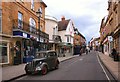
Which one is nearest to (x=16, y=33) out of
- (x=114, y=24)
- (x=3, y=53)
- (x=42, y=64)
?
(x=3, y=53)

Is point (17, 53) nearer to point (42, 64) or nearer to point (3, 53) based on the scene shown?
point (3, 53)

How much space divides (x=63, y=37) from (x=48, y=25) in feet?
39.0

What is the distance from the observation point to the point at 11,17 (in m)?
20.9

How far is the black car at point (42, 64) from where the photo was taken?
14516 mm

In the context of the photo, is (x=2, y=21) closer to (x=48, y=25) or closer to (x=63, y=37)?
(x=48, y=25)

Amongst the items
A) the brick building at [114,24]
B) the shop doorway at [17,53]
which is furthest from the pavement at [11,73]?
the brick building at [114,24]

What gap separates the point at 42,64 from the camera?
14852 millimetres

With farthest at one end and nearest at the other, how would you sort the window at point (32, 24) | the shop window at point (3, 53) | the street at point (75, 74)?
the window at point (32, 24), the shop window at point (3, 53), the street at point (75, 74)

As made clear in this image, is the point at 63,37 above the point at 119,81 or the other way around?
above

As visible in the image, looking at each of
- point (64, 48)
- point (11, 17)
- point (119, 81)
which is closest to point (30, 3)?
point (11, 17)

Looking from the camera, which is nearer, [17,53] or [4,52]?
[4,52]

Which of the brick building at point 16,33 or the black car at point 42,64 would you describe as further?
the brick building at point 16,33

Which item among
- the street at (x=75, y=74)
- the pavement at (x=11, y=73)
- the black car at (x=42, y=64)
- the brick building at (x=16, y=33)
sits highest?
the brick building at (x=16, y=33)

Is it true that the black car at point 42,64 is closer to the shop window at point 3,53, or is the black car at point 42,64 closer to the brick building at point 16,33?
the brick building at point 16,33
